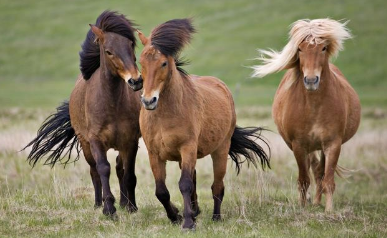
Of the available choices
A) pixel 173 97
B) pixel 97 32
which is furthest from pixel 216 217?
pixel 97 32

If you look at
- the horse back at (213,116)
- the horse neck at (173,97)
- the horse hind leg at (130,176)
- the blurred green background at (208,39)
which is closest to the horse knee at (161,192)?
the horse back at (213,116)

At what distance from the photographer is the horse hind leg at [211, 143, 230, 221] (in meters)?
8.09

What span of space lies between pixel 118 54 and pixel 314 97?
291 centimetres

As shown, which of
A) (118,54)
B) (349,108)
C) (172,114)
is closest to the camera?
(172,114)

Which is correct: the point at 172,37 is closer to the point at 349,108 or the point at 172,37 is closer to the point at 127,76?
the point at 127,76

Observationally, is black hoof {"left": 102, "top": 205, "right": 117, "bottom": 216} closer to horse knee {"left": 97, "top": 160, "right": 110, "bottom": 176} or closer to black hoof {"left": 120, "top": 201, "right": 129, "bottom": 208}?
horse knee {"left": 97, "top": 160, "right": 110, "bottom": 176}

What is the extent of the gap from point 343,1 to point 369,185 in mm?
40761

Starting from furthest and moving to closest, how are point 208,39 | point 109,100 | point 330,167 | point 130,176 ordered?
point 208,39 → point 330,167 → point 130,176 → point 109,100

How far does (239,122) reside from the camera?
21578 mm

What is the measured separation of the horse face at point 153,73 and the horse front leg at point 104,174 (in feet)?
5.37

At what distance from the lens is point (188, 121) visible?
7242 mm

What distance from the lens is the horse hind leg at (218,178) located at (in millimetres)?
8086

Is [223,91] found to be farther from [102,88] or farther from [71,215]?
[71,215]

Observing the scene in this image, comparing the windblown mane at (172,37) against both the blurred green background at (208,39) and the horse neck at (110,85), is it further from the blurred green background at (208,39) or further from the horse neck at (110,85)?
the blurred green background at (208,39)
